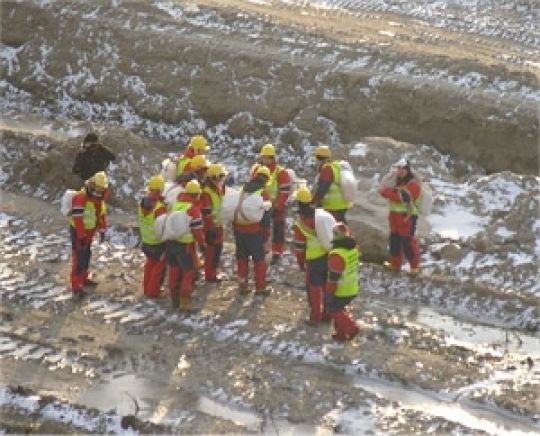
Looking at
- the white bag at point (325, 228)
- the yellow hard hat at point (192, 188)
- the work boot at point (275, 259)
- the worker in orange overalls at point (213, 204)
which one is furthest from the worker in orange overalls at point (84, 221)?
the white bag at point (325, 228)

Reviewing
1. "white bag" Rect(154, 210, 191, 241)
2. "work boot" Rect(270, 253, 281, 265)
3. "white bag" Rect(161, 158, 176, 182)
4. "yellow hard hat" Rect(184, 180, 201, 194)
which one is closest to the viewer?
"white bag" Rect(154, 210, 191, 241)

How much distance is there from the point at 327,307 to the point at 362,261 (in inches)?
130

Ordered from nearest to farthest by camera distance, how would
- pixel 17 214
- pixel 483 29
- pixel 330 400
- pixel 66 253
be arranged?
1. pixel 330 400
2. pixel 66 253
3. pixel 17 214
4. pixel 483 29

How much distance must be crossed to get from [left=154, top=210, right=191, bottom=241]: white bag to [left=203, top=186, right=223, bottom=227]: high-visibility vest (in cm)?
91

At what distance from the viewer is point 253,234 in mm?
14688

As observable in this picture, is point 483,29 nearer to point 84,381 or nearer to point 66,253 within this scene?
point 66,253

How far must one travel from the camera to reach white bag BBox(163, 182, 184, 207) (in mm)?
14455

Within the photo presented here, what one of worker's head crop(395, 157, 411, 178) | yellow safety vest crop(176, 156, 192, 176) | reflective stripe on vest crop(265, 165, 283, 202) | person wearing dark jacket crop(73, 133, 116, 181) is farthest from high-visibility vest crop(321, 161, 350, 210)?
person wearing dark jacket crop(73, 133, 116, 181)

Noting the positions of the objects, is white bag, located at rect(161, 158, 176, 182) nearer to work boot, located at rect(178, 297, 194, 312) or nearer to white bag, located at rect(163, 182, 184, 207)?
white bag, located at rect(163, 182, 184, 207)

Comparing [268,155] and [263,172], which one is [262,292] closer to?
[263,172]

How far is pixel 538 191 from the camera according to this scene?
17.2m

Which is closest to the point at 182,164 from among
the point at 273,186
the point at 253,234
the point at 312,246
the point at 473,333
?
the point at 273,186

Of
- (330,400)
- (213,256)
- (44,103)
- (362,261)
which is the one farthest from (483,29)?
(330,400)

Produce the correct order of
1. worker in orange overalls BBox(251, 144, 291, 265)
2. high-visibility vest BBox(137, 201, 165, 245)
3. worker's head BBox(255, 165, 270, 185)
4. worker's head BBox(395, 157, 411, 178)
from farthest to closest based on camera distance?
worker in orange overalls BBox(251, 144, 291, 265)
worker's head BBox(395, 157, 411, 178)
worker's head BBox(255, 165, 270, 185)
high-visibility vest BBox(137, 201, 165, 245)
